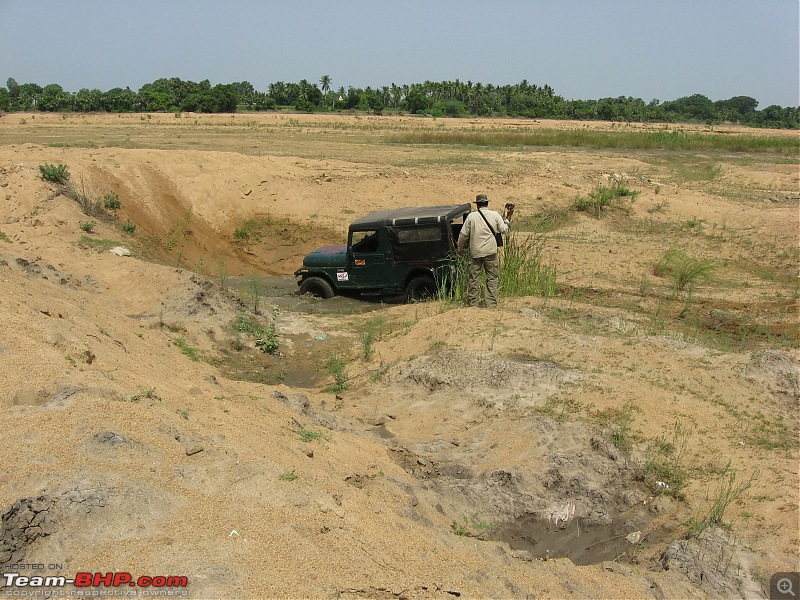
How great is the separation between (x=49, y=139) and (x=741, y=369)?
1321 inches

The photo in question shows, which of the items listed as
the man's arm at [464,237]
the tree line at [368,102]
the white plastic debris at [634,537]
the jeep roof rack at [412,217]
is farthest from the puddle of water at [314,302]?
the tree line at [368,102]

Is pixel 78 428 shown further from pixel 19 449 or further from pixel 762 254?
pixel 762 254

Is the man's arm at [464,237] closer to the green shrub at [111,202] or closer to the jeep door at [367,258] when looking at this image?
the jeep door at [367,258]

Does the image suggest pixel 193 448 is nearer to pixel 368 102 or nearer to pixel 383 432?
pixel 383 432

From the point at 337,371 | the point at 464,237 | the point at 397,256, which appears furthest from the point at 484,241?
the point at 337,371

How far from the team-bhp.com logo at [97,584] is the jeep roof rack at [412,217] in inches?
371

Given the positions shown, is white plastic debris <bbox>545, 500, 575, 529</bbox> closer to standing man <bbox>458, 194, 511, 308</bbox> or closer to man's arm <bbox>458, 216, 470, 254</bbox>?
standing man <bbox>458, 194, 511, 308</bbox>

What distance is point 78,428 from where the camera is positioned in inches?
212

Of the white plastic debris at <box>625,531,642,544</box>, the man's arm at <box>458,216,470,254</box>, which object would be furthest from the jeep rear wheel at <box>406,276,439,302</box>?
the white plastic debris at <box>625,531,642,544</box>

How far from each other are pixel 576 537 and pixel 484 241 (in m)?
5.50

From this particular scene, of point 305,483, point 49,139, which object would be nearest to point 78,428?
point 305,483

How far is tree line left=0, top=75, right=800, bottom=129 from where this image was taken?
224 ft

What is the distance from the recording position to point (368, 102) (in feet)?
269

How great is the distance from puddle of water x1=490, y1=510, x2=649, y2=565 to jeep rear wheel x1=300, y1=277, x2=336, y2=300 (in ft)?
27.5
